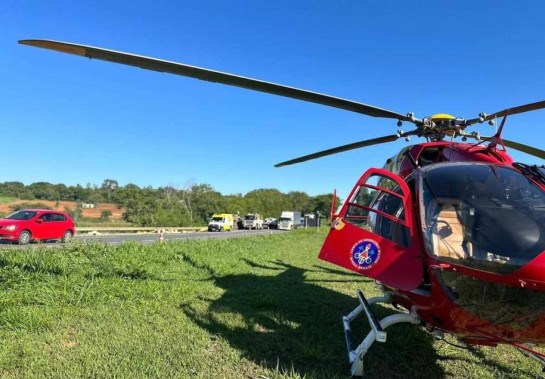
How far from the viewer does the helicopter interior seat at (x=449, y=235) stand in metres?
3.35

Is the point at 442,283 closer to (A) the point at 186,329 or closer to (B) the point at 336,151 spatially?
(A) the point at 186,329

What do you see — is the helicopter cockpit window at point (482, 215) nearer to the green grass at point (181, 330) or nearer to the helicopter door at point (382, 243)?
the helicopter door at point (382, 243)

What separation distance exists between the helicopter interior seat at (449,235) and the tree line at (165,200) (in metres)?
67.3

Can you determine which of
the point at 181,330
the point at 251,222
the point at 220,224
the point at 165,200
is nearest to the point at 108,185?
the point at 165,200

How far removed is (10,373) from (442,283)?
3.99 metres

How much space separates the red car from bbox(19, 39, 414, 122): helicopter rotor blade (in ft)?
62.4

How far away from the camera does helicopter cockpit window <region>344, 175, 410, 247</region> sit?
13.0 ft

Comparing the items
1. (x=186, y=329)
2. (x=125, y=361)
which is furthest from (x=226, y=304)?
(x=125, y=361)

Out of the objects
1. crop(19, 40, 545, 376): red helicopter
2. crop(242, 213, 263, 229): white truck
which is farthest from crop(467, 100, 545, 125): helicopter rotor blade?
→ crop(242, 213, 263, 229): white truck

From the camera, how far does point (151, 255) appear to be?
11523 millimetres

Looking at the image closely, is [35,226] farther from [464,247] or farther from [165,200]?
[165,200]

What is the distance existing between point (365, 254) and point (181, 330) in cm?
297

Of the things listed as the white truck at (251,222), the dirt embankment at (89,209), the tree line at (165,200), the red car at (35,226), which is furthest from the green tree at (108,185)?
the red car at (35,226)

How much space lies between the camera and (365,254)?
12.7ft
